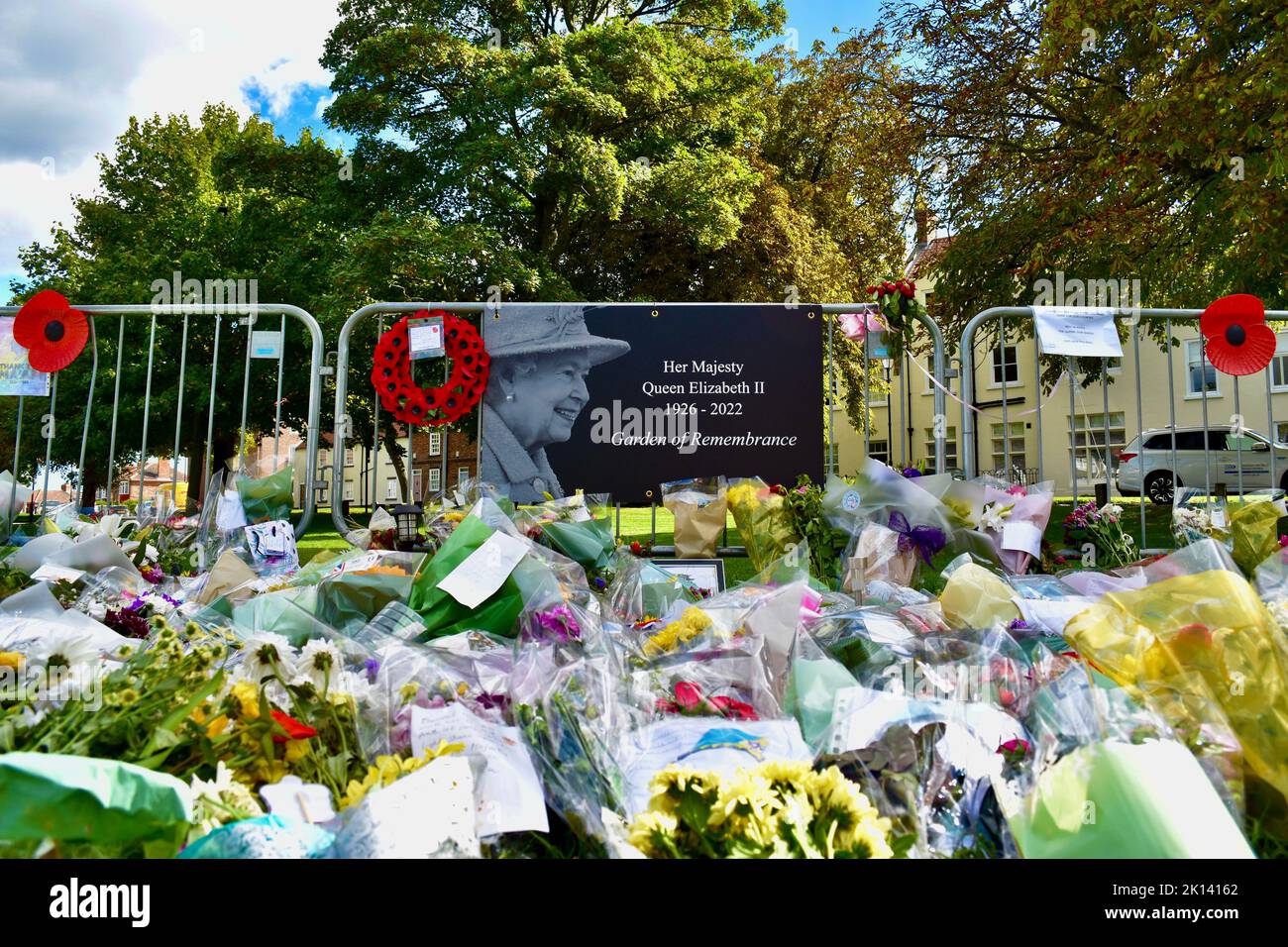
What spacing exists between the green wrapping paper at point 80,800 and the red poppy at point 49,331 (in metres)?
4.32

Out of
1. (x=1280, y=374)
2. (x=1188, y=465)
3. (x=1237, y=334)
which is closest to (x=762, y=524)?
(x=1237, y=334)

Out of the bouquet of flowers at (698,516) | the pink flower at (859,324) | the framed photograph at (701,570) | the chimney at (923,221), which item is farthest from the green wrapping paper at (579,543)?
the chimney at (923,221)

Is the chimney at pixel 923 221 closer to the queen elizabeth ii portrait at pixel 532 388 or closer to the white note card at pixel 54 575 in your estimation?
the queen elizabeth ii portrait at pixel 532 388

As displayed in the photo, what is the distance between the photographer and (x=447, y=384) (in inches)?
181

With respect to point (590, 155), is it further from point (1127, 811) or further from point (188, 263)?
point (1127, 811)

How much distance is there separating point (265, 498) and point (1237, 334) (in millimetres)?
5105

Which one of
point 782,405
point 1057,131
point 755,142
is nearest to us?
point 782,405

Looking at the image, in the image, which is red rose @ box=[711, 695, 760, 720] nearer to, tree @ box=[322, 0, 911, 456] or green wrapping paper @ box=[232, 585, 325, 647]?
green wrapping paper @ box=[232, 585, 325, 647]

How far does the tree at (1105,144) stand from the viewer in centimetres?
810

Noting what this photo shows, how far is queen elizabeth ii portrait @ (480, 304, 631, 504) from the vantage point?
15.1ft
